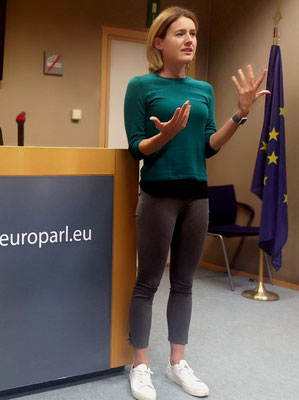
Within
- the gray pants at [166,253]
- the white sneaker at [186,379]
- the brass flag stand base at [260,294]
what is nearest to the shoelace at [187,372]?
the white sneaker at [186,379]

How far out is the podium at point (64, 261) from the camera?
1.96m

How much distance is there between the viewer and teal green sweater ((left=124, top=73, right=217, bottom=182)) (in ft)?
6.44

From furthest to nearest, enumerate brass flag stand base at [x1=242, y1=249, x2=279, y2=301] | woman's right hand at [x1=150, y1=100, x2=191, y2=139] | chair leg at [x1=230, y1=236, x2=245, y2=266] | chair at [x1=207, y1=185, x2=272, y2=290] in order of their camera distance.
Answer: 1. chair leg at [x1=230, y1=236, x2=245, y2=266]
2. chair at [x1=207, y1=185, x2=272, y2=290]
3. brass flag stand base at [x1=242, y1=249, x2=279, y2=301]
4. woman's right hand at [x1=150, y1=100, x2=191, y2=139]

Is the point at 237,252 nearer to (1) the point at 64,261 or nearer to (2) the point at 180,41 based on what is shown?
(1) the point at 64,261

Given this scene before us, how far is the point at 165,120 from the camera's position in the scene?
1.97 metres

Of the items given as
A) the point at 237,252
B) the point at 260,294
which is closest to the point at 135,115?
the point at 260,294

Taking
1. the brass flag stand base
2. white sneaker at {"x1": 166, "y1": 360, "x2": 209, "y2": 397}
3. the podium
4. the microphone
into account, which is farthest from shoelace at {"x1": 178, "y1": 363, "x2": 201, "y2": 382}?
the brass flag stand base

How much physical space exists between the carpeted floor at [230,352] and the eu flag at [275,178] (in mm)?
470

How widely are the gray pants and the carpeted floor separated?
0.25 m

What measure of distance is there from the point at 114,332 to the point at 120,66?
2.92m

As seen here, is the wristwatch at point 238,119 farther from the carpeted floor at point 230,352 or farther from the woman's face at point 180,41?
the carpeted floor at point 230,352

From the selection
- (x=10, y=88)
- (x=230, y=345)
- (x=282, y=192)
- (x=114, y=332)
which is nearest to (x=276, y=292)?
(x=282, y=192)

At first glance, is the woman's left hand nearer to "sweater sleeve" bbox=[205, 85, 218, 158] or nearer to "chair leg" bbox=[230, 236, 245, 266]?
"sweater sleeve" bbox=[205, 85, 218, 158]

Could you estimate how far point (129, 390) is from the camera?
2.13 metres
